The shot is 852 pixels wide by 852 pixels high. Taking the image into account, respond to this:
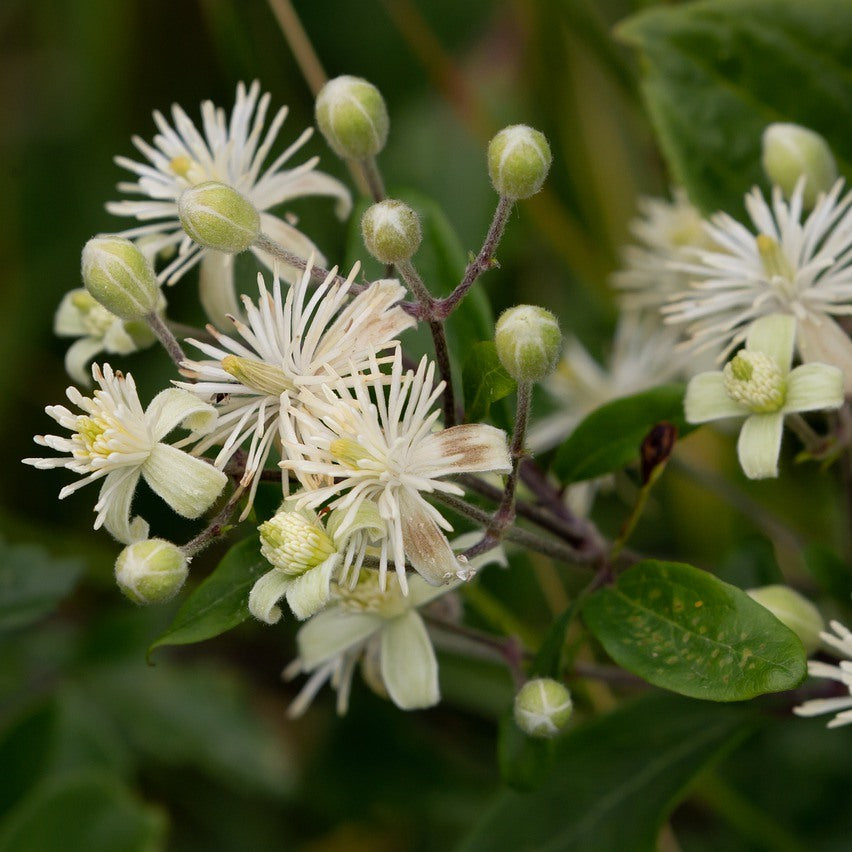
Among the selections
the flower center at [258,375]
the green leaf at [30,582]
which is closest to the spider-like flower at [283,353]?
the flower center at [258,375]

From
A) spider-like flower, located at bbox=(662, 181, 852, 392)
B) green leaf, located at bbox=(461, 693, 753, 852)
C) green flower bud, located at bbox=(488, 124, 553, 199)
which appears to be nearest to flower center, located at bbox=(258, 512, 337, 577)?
green flower bud, located at bbox=(488, 124, 553, 199)

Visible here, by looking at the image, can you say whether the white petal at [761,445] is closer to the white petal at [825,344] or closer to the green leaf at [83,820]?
the white petal at [825,344]

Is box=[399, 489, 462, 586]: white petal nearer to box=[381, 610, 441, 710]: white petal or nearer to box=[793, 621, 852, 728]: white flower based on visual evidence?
box=[381, 610, 441, 710]: white petal

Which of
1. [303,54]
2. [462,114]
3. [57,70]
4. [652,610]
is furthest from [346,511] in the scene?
[57,70]

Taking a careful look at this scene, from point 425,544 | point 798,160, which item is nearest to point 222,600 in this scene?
point 425,544

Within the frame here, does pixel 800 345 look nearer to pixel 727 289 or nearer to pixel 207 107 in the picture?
pixel 727 289
